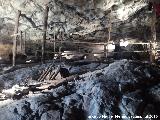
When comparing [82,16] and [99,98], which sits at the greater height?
[82,16]

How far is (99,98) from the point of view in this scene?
852cm

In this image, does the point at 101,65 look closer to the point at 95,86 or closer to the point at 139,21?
the point at 95,86

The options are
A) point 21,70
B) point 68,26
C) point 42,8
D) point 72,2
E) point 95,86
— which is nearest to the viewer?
point 95,86

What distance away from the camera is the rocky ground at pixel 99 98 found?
8.24 m

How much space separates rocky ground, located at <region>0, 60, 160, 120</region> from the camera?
27.0 ft

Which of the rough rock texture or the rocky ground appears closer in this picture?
the rocky ground

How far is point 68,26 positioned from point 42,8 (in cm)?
298

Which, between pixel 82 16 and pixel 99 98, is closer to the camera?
pixel 99 98

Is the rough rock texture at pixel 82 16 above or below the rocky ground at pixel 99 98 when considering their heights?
above

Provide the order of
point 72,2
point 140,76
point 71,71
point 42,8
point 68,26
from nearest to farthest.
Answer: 1. point 140,76
2. point 71,71
3. point 72,2
4. point 42,8
5. point 68,26

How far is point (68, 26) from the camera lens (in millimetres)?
20031

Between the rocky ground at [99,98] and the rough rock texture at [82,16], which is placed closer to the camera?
the rocky ground at [99,98]

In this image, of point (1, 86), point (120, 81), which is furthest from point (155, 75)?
point (1, 86)

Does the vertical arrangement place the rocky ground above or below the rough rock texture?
below
